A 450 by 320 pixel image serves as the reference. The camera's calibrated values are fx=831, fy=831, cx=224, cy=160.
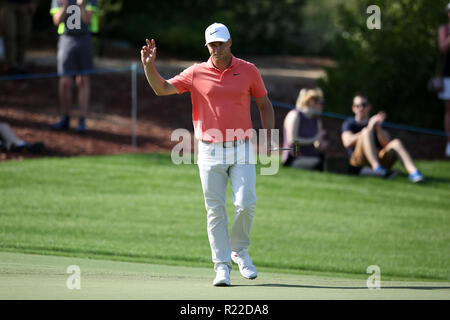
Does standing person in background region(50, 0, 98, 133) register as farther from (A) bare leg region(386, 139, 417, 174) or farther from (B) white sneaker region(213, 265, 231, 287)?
(B) white sneaker region(213, 265, 231, 287)

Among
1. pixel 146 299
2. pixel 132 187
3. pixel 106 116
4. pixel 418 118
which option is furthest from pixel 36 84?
pixel 146 299

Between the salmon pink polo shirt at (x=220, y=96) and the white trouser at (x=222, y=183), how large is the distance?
0.12 metres

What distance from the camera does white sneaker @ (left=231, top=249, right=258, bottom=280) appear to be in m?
7.15

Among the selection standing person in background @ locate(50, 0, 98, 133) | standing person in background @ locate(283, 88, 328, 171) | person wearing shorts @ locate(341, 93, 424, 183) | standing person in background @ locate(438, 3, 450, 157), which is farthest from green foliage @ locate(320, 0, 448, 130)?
standing person in background @ locate(50, 0, 98, 133)

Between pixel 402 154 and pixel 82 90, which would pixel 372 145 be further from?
pixel 82 90

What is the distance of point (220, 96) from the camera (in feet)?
22.4

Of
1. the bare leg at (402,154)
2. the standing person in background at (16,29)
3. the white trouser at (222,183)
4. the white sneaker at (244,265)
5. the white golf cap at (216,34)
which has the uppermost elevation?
the standing person in background at (16,29)

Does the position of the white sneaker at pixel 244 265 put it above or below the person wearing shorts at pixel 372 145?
below

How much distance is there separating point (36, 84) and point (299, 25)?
1338cm

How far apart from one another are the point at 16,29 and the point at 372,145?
342 inches

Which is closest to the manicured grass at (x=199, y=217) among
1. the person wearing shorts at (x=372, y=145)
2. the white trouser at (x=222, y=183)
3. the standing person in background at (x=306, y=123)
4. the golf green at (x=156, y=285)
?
the person wearing shorts at (x=372, y=145)

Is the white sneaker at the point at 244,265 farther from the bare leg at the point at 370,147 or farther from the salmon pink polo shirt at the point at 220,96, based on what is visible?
the bare leg at the point at 370,147

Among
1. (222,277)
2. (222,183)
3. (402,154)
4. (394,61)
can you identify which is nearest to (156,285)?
(222,277)

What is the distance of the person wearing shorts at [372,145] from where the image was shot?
1318 cm
